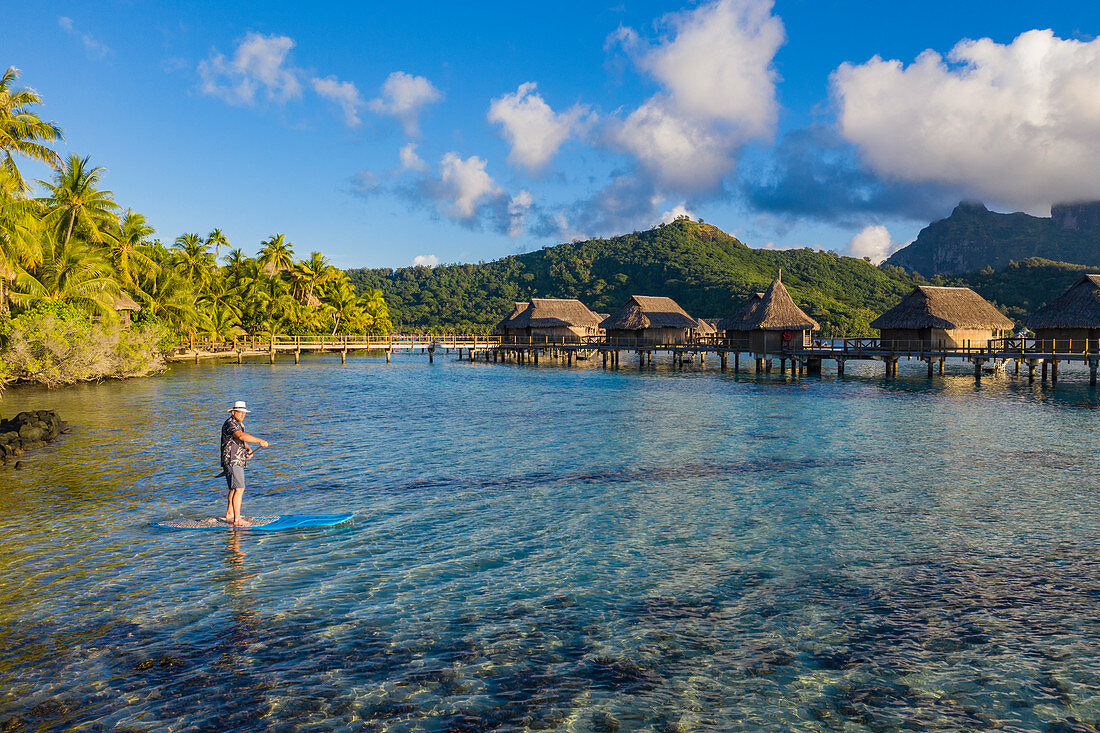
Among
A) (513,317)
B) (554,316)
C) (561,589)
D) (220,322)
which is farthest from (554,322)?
(561,589)

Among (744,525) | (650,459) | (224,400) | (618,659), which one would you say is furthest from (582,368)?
(618,659)

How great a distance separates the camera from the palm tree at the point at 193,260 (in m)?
57.2

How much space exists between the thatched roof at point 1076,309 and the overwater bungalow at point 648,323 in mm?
26806

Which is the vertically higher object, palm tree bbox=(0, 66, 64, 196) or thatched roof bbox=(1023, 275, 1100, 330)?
palm tree bbox=(0, 66, 64, 196)

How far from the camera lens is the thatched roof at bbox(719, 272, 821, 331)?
1935 inches

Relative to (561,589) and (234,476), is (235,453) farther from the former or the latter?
(561,589)

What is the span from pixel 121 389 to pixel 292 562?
29.2 m

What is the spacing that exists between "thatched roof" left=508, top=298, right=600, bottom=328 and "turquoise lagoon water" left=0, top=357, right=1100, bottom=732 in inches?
1911

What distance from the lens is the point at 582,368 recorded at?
56.8 m

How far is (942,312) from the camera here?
44.2 meters

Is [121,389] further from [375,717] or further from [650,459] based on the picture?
[375,717]

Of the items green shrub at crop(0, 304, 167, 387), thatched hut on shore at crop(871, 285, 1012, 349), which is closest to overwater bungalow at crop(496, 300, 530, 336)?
thatched hut on shore at crop(871, 285, 1012, 349)

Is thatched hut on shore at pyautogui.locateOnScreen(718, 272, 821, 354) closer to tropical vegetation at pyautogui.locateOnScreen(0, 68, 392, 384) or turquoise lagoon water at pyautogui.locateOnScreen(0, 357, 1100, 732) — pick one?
turquoise lagoon water at pyautogui.locateOnScreen(0, 357, 1100, 732)

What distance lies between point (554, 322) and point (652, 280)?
1948 inches
